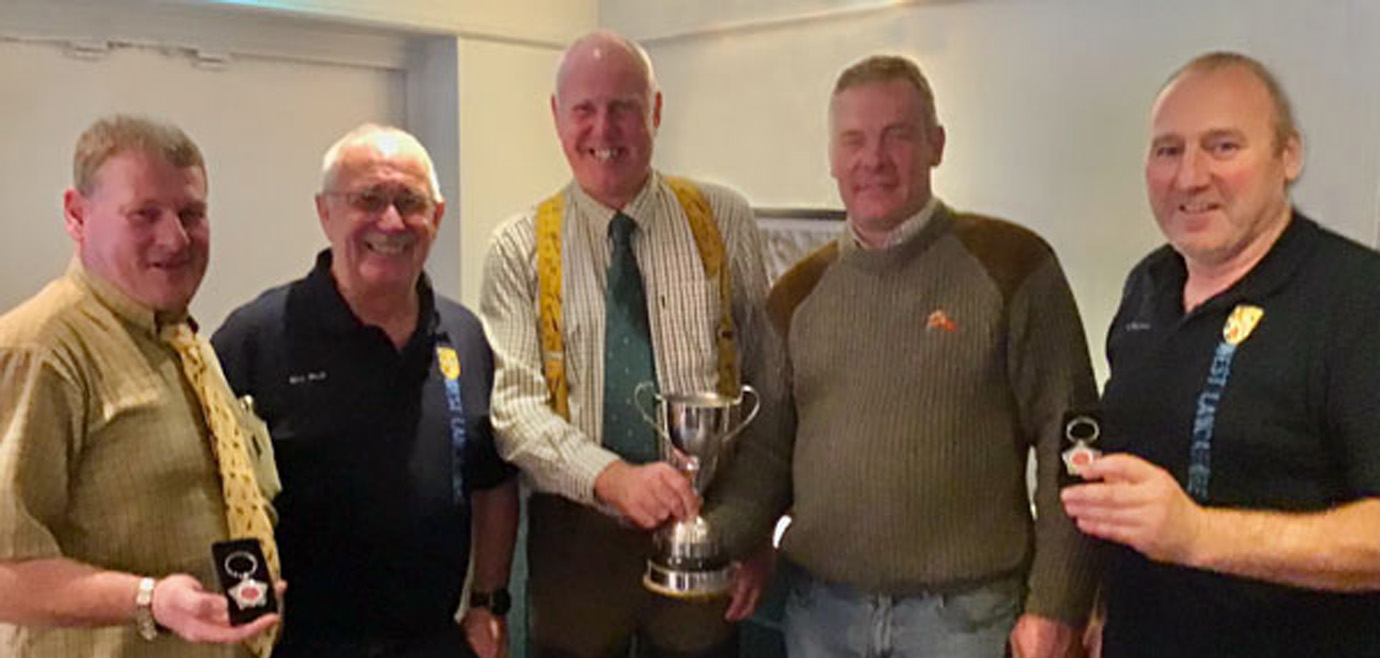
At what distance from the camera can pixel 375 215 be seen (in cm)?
193

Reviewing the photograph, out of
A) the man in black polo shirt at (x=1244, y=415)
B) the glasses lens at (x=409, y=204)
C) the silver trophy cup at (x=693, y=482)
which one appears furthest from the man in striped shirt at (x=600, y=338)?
the man in black polo shirt at (x=1244, y=415)

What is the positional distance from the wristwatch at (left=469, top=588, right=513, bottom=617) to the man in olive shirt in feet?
1.88

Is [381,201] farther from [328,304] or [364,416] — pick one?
[364,416]

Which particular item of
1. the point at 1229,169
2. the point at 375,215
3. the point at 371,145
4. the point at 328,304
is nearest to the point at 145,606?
the point at 328,304

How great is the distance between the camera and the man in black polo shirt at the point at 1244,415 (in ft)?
4.55

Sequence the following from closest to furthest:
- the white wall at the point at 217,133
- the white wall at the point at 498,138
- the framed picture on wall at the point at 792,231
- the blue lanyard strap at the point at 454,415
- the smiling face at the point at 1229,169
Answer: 1. the smiling face at the point at 1229,169
2. the blue lanyard strap at the point at 454,415
3. the white wall at the point at 217,133
4. the framed picture on wall at the point at 792,231
5. the white wall at the point at 498,138

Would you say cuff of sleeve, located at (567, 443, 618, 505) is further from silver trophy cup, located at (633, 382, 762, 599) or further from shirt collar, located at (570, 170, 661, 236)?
shirt collar, located at (570, 170, 661, 236)

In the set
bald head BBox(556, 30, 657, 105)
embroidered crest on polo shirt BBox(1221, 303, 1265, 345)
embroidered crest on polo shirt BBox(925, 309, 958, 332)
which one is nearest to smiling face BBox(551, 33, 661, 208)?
bald head BBox(556, 30, 657, 105)

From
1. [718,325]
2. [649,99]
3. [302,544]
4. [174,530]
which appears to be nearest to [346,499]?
[302,544]

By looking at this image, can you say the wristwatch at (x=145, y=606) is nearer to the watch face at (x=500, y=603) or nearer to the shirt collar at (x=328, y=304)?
the shirt collar at (x=328, y=304)

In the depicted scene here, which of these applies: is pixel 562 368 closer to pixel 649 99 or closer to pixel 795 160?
pixel 649 99

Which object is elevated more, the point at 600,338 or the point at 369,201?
the point at 369,201

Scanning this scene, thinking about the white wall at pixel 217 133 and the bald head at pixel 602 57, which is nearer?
the bald head at pixel 602 57

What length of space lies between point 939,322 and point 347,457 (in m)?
0.97
